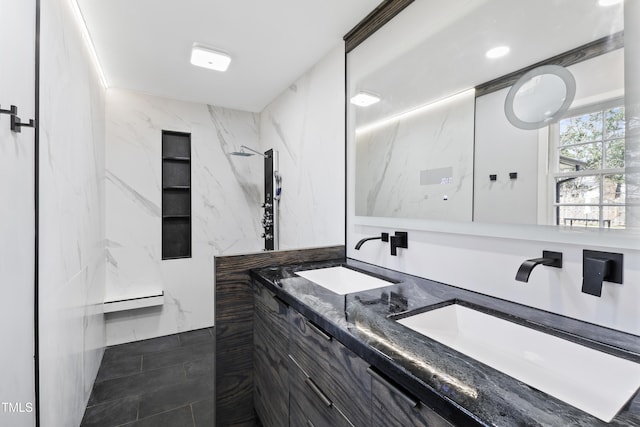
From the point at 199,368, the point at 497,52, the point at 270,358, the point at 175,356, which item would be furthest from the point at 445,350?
the point at 175,356

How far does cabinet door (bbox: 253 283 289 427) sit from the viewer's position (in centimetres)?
135

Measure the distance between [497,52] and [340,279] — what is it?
1.38 m

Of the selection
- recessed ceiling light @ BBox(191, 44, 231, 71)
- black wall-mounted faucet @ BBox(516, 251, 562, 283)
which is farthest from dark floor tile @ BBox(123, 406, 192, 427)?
recessed ceiling light @ BBox(191, 44, 231, 71)

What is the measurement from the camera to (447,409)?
572mm

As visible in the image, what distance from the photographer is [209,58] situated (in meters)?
2.26

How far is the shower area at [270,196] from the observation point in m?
3.17

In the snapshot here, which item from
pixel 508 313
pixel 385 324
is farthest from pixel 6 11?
pixel 508 313

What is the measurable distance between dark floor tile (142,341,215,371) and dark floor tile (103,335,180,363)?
0.38 ft

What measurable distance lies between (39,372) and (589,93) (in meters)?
2.20

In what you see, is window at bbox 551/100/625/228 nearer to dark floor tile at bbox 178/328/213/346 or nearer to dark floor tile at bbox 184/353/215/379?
dark floor tile at bbox 184/353/215/379

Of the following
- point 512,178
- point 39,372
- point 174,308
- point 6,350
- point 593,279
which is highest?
point 512,178

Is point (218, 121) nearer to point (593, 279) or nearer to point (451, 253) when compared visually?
point (451, 253)

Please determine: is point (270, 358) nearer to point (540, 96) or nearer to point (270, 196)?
point (540, 96)

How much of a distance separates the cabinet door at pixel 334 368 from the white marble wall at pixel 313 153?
103 cm
